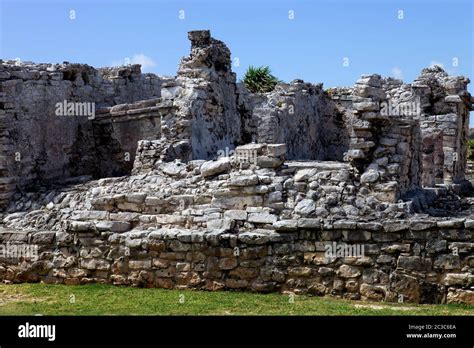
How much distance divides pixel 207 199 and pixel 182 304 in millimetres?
2063

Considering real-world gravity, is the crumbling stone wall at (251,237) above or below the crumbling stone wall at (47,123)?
below

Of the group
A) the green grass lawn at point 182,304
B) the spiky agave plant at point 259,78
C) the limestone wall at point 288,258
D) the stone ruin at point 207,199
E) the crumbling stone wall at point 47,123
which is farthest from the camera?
the spiky agave plant at point 259,78

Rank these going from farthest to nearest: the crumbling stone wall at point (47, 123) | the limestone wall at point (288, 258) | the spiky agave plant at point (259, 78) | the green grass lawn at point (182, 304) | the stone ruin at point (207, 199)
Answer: the spiky agave plant at point (259, 78), the crumbling stone wall at point (47, 123), the stone ruin at point (207, 199), the limestone wall at point (288, 258), the green grass lawn at point (182, 304)

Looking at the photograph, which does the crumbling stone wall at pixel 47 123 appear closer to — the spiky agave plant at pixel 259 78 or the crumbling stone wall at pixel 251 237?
the crumbling stone wall at pixel 251 237

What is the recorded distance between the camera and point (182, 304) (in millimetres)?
9078

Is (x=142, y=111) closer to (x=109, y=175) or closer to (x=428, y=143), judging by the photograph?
(x=109, y=175)

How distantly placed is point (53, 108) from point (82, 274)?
4.50 metres

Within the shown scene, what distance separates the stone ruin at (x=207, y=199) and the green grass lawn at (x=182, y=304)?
31 cm

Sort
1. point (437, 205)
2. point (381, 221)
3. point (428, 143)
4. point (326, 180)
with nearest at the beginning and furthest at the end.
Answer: point (381, 221) < point (326, 180) < point (437, 205) < point (428, 143)

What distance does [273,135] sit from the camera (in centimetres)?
1803

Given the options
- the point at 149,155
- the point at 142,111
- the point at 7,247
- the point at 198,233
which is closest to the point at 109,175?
the point at 142,111

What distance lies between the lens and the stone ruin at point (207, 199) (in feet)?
30.5

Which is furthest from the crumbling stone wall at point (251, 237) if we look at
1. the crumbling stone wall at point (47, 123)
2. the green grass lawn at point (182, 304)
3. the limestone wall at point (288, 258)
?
the crumbling stone wall at point (47, 123)

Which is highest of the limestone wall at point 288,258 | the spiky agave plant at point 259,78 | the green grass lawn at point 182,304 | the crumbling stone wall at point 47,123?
the spiky agave plant at point 259,78
